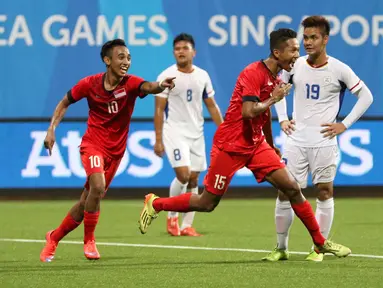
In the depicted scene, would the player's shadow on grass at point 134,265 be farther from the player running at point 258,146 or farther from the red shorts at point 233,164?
the red shorts at point 233,164

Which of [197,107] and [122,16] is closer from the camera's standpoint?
[197,107]

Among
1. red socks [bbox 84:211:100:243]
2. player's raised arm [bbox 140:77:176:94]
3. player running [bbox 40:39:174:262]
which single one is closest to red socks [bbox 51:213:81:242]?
player running [bbox 40:39:174:262]

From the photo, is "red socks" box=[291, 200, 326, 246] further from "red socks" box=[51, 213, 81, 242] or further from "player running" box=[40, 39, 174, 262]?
"red socks" box=[51, 213, 81, 242]

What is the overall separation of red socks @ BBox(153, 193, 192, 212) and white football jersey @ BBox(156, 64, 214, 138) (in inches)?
130

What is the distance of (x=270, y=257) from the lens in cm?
1005

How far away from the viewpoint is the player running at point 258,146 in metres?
9.50

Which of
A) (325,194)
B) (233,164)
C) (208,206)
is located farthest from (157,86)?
(325,194)

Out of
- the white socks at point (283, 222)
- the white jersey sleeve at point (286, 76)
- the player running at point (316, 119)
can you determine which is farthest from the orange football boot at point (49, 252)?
the white jersey sleeve at point (286, 76)

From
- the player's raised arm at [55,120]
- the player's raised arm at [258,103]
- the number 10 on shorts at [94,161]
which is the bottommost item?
the number 10 on shorts at [94,161]

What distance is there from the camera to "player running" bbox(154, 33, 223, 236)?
13.1 meters

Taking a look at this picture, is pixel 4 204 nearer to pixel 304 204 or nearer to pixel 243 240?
pixel 243 240

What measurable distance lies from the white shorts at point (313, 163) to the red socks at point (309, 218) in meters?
0.58

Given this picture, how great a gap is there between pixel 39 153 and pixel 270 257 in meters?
7.69

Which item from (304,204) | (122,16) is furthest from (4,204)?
(304,204)
